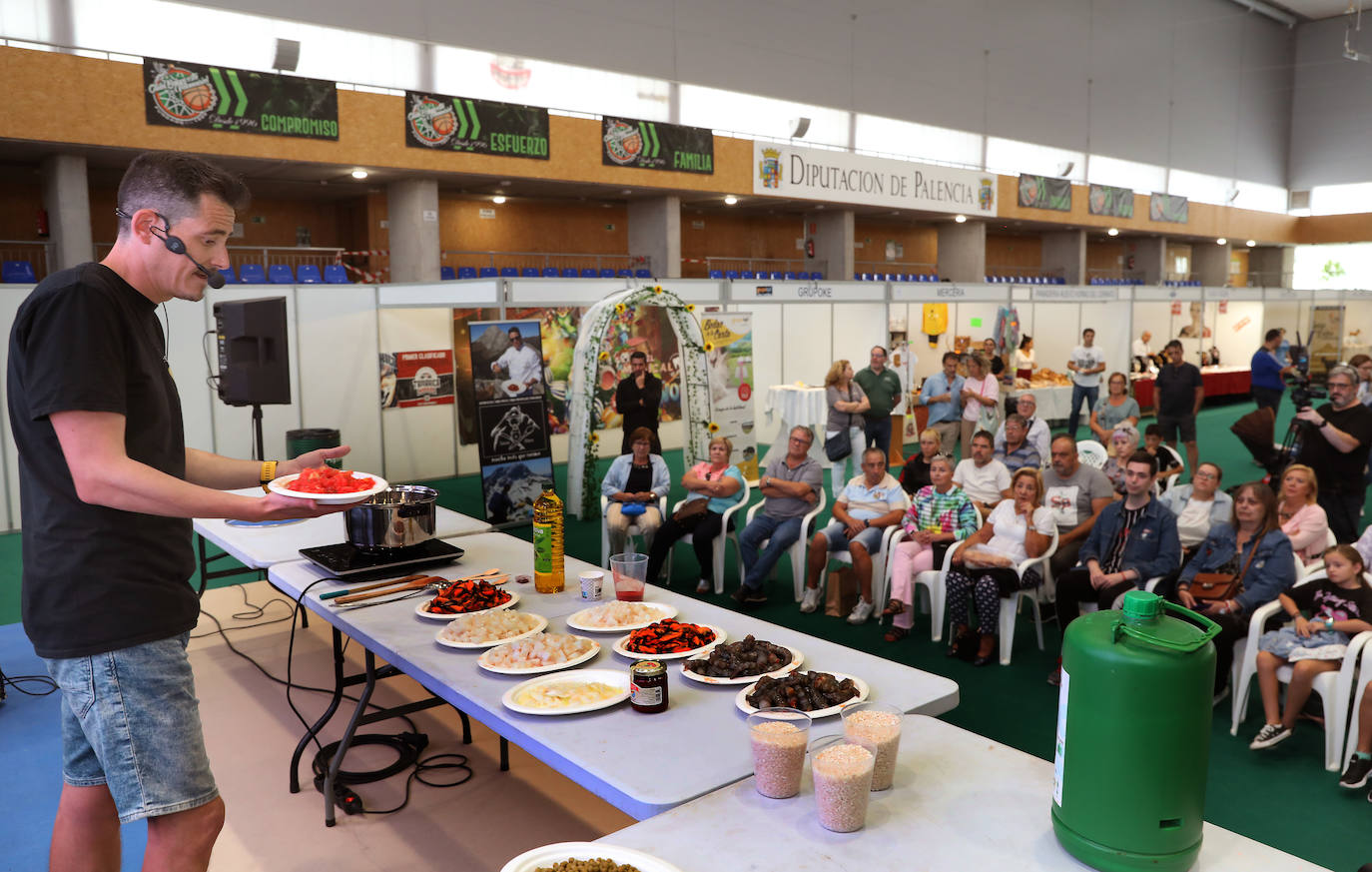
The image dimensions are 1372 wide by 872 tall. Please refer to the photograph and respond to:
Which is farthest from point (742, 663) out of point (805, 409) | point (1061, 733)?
point (805, 409)

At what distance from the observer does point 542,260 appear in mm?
15633

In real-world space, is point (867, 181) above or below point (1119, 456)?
above

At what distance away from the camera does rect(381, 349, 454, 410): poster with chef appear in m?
11.0

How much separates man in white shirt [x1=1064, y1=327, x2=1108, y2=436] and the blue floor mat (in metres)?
11.8

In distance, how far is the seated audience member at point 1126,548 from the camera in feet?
16.0

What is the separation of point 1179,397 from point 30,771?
9699 millimetres

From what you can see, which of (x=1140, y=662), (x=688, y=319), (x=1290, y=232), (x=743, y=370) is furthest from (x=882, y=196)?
(x=1290, y=232)

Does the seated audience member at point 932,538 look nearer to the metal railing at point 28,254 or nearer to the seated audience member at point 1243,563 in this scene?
the seated audience member at point 1243,563

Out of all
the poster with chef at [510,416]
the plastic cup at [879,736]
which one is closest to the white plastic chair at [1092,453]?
the poster with chef at [510,416]

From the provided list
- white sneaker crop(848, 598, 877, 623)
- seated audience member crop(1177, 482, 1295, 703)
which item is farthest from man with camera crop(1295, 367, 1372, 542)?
white sneaker crop(848, 598, 877, 623)

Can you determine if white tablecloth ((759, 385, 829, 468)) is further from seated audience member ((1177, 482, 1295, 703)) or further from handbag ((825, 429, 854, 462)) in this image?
seated audience member ((1177, 482, 1295, 703))

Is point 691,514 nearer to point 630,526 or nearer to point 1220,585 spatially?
point 630,526

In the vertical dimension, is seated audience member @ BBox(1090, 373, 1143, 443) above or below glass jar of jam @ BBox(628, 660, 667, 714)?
above

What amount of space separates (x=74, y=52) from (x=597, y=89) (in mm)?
7177
